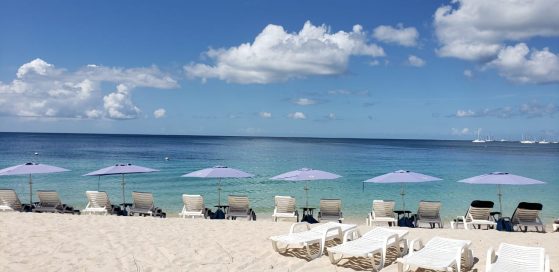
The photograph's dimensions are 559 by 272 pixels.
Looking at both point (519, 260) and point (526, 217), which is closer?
point (519, 260)

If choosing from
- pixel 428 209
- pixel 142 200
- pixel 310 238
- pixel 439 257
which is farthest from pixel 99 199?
pixel 439 257

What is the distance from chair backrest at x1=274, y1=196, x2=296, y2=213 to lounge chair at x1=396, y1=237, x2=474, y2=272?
523 cm

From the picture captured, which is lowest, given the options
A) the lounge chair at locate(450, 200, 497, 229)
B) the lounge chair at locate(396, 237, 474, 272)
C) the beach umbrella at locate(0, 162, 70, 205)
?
the lounge chair at locate(450, 200, 497, 229)

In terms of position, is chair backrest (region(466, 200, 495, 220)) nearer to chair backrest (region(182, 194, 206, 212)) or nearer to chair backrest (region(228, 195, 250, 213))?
chair backrest (region(228, 195, 250, 213))

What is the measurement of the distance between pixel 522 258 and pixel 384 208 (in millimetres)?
5234

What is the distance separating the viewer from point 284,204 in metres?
11.7

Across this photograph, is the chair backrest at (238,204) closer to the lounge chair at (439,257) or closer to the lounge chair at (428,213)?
the lounge chair at (428,213)

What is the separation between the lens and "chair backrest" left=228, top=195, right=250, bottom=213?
11758mm

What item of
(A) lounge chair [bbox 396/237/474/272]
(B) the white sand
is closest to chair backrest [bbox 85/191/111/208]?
(B) the white sand

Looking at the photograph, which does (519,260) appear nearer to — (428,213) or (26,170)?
(428,213)

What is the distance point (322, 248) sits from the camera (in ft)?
23.4

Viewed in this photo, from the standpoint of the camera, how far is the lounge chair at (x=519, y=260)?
568cm

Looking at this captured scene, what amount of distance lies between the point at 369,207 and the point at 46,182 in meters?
16.7

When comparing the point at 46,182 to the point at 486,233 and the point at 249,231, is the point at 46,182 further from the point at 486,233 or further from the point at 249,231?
the point at 486,233
